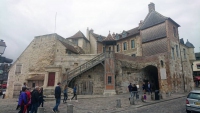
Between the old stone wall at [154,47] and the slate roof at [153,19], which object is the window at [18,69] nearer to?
the old stone wall at [154,47]

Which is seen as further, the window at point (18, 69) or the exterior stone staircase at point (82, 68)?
the window at point (18, 69)

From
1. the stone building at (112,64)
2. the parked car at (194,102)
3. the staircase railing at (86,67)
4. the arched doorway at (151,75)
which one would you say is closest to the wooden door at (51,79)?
the stone building at (112,64)

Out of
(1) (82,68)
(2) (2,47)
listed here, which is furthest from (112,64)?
(2) (2,47)

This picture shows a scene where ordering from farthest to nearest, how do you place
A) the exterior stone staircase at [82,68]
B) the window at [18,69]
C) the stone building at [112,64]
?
the window at [18,69]
the stone building at [112,64]
the exterior stone staircase at [82,68]

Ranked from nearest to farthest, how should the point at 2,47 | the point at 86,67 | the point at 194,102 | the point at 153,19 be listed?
the point at 2,47, the point at 194,102, the point at 86,67, the point at 153,19

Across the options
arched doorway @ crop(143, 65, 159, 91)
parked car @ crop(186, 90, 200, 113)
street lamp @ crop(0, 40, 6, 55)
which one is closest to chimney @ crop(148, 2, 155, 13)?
arched doorway @ crop(143, 65, 159, 91)

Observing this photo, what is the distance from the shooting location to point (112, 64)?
18797 mm

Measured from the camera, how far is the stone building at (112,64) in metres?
19.0

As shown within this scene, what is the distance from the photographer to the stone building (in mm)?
19048

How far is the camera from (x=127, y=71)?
21.0 meters

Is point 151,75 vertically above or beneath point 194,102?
above

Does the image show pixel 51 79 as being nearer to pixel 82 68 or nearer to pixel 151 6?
pixel 82 68

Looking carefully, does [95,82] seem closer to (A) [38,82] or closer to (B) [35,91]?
(A) [38,82]

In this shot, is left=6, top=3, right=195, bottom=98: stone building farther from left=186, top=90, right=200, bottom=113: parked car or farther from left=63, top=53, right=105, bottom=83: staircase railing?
left=186, top=90, right=200, bottom=113: parked car
